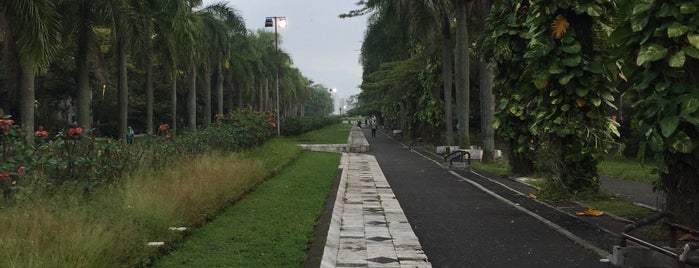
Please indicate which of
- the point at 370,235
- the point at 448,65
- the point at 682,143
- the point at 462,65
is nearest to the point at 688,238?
the point at 682,143

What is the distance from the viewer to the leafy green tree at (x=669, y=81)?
6105 millimetres

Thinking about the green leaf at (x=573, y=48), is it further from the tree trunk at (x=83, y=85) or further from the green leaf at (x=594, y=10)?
the tree trunk at (x=83, y=85)

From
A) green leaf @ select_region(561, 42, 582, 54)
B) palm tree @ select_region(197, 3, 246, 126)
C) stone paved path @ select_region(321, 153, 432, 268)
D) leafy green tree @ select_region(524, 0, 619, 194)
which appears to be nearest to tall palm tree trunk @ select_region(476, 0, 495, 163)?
leafy green tree @ select_region(524, 0, 619, 194)

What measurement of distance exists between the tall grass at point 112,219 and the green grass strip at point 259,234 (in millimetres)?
267

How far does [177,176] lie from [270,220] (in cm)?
252

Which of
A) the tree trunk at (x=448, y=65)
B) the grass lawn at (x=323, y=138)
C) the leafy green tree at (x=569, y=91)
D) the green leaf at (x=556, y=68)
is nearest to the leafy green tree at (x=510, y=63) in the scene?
the leafy green tree at (x=569, y=91)

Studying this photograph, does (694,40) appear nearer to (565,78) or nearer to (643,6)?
(643,6)

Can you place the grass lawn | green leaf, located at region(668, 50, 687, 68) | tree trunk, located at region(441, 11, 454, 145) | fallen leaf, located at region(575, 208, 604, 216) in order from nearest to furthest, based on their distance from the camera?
1. green leaf, located at region(668, 50, 687, 68)
2. fallen leaf, located at region(575, 208, 604, 216)
3. tree trunk, located at region(441, 11, 454, 145)
4. the grass lawn

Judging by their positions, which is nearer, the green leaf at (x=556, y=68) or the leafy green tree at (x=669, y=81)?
the leafy green tree at (x=669, y=81)

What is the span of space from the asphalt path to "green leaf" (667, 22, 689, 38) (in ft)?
8.39

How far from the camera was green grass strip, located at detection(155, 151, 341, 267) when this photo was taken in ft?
19.4

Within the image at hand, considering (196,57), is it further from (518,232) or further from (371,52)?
(518,232)

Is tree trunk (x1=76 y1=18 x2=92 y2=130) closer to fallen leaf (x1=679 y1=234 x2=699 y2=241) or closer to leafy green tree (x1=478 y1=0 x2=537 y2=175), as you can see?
leafy green tree (x1=478 y1=0 x2=537 y2=175)

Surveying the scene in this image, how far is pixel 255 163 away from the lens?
1452cm
